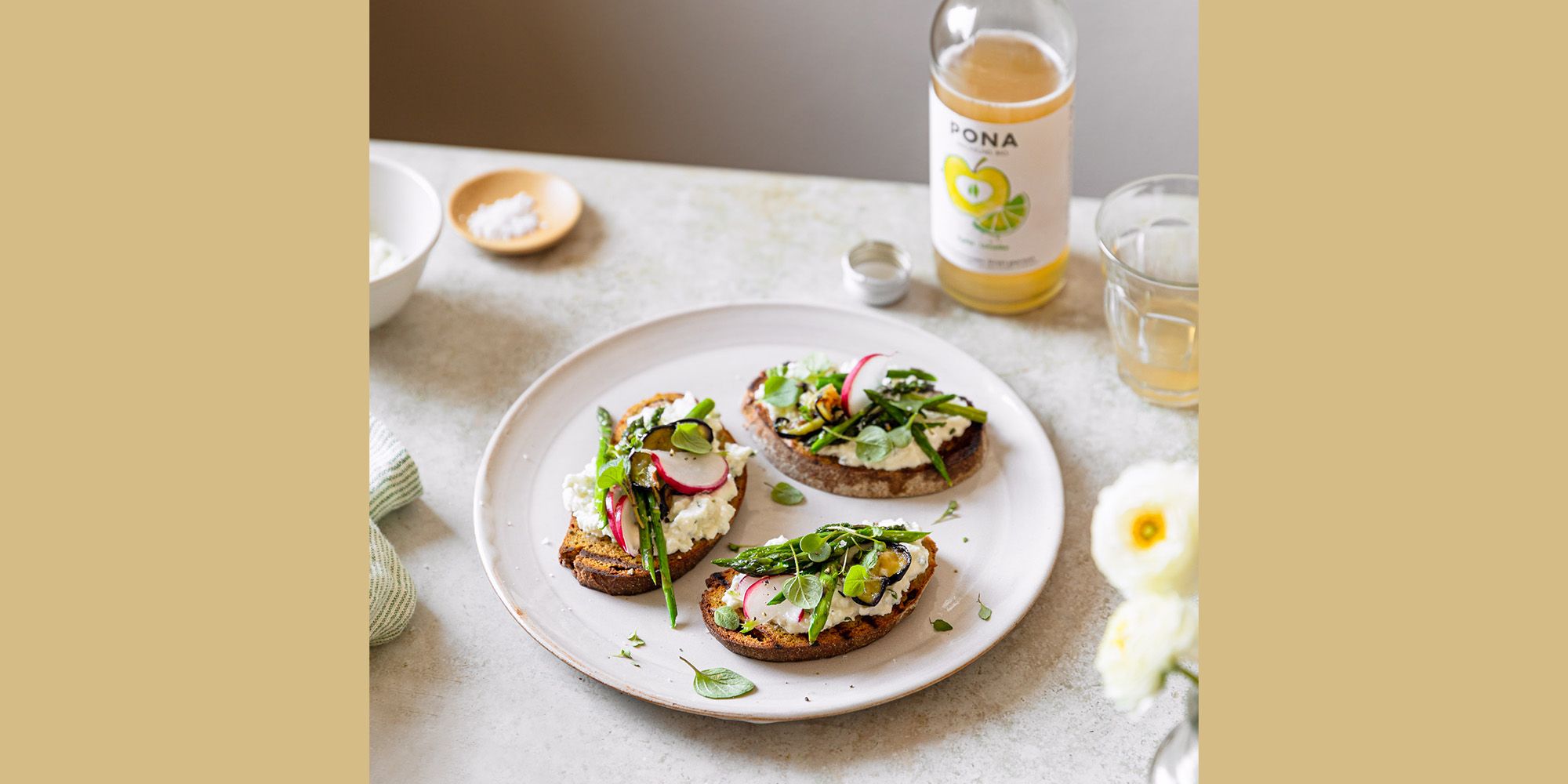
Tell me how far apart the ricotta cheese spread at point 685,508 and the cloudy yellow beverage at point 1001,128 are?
52 cm

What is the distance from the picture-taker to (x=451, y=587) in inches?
64.6

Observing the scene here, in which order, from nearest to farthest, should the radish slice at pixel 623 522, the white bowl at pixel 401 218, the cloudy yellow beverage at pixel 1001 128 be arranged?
the radish slice at pixel 623 522 < the cloudy yellow beverage at pixel 1001 128 < the white bowl at pixel 401 218

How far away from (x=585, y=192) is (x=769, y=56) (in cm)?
113

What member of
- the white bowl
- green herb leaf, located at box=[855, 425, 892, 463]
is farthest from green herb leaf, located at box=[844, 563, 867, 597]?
the white bowl

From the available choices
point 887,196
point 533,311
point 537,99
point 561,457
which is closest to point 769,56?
point 537,99

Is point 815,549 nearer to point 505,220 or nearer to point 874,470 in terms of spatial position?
point 874,470

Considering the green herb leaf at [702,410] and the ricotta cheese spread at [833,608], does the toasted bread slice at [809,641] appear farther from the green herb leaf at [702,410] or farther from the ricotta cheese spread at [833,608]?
the green herb leaf at [702,410]

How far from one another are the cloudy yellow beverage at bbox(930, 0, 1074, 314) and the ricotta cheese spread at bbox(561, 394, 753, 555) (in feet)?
1.70

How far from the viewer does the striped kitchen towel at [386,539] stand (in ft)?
4.98

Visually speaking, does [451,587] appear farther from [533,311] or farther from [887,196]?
[887,196]

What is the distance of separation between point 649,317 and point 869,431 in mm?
536

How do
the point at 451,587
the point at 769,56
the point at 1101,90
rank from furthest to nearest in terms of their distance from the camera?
the point at 769,56 → the point at 1101,90 → the point at 451,587

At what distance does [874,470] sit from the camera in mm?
1676

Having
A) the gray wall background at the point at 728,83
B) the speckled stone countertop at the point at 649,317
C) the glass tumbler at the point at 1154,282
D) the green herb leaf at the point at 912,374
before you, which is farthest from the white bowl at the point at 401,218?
the gray wall background at the point at 728,83
